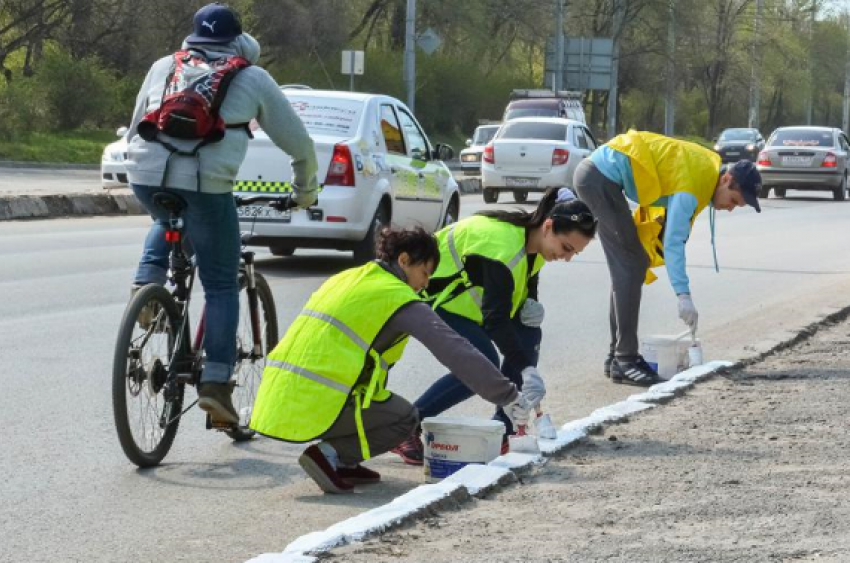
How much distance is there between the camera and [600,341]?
437 inches

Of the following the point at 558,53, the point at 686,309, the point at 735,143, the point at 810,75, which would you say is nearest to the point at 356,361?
the point at 686,309

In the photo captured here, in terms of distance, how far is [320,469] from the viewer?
598 cm

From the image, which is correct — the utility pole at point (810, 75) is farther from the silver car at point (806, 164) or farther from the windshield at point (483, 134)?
the silver car at point (806, 164)

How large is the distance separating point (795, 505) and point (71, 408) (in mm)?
3581

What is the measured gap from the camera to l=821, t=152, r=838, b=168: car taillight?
3466 centimetres

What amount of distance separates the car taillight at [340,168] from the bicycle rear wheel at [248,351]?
23.2 feet

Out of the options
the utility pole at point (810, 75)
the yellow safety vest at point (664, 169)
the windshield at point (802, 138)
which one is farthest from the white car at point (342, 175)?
the utility pole at point (810, 75)

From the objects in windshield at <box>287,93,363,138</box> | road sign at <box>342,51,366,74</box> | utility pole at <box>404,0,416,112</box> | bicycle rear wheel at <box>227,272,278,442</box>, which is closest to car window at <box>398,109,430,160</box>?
windshield at <box>287,93,363,138</box>

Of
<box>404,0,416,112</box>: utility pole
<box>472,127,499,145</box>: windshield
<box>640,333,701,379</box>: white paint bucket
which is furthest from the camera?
<box>472,127,499,145</box>: windshield

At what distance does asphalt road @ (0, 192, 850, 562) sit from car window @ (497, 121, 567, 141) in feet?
34.0

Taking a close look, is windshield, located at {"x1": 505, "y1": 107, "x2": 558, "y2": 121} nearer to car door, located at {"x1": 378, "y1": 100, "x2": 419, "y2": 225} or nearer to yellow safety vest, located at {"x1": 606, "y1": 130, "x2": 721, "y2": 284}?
car door, located at {"x1": 378, "y1": 100, "x2": 419, "y2": 225}

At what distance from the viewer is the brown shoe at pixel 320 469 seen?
5.97m

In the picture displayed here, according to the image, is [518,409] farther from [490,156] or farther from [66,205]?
[490,156]

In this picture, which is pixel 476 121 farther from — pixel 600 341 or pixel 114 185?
pixel 600 341
